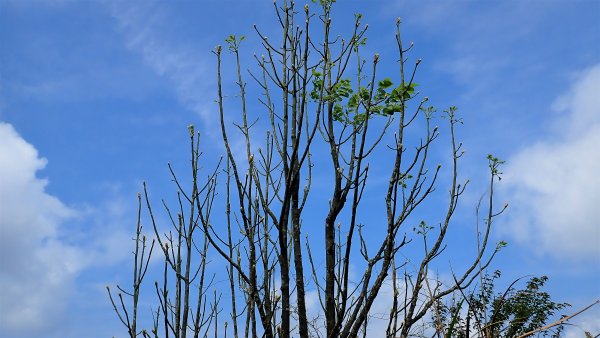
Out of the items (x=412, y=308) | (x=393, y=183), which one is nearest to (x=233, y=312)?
(x=412, y=308)

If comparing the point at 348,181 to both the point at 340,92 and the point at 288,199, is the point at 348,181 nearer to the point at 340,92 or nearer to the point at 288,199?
the point at 288,199

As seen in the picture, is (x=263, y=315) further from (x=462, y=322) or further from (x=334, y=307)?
(x=462, y=322)

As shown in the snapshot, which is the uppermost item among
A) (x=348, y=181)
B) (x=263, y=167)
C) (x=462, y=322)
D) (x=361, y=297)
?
(x=462, y=322)

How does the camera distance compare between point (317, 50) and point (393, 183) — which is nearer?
point (393, 183)

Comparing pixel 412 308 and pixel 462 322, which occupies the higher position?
pixel 462 322

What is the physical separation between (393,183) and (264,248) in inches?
46.9

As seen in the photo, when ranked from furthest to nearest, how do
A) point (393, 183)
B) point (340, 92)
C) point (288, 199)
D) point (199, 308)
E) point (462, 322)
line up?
point (462, 322)
point (199, 308)
point (340, 92)
point (393, 183)
point (288, 199)

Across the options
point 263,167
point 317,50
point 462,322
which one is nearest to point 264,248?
point 263,167

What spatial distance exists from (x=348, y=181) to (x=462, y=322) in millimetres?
10373

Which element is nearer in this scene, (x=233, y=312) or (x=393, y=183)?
(x=393, y=183)

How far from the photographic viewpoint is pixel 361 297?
316cm

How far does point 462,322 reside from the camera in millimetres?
12750

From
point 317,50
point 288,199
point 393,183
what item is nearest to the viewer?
point 288,199

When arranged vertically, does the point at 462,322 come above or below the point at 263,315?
above
